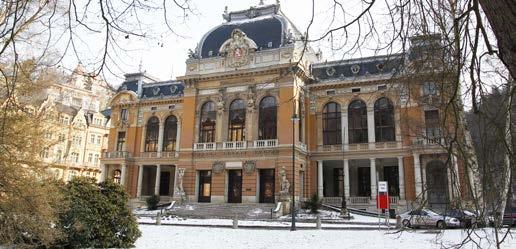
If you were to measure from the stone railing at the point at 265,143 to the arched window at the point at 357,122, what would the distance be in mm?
7626

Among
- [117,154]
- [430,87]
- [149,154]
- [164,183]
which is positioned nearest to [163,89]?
[149,154]

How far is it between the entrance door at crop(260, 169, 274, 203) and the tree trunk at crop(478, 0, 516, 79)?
116ft

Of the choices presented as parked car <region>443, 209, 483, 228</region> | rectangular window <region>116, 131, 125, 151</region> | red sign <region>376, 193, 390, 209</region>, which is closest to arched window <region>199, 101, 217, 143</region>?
rectangular window <region>116, 131, 125, 151</region>

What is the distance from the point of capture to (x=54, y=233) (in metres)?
9.93

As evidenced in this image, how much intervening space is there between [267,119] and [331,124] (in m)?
6.37

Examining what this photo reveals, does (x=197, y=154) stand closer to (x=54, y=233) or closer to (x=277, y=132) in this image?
(x=277, y=132)

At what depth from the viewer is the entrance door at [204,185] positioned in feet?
132

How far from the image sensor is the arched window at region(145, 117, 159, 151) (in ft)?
156

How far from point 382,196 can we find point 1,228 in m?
20.2

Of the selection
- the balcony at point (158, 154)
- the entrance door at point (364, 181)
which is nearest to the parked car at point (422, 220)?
the entrance door at point (364, 181)

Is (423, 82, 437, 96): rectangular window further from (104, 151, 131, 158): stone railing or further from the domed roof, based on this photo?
(104, 151, 131, 158): stone railing

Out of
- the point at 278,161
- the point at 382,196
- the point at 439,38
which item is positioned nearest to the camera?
the point at 439,38

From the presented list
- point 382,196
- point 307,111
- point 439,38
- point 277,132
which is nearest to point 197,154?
point 277,132

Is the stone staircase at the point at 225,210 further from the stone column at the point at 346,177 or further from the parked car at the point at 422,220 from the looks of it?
the parked car at the point at 422,220
